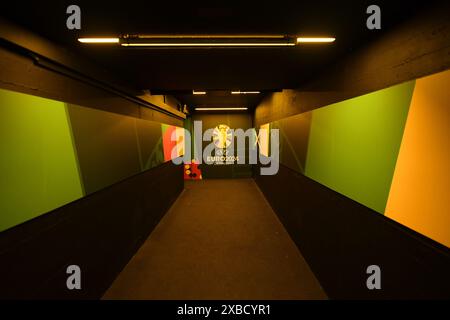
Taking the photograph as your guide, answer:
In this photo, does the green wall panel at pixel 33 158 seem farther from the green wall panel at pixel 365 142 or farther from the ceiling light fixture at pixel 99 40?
the green wall panel at pixel 365 142

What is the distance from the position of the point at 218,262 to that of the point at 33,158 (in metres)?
2.32

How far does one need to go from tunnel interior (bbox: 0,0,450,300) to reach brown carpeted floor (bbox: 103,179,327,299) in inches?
0.9

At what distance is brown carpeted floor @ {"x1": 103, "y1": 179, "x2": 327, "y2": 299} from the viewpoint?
7.84 feet

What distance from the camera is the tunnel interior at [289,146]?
4.26 ft

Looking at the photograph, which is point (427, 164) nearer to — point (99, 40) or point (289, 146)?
point (99, 40)

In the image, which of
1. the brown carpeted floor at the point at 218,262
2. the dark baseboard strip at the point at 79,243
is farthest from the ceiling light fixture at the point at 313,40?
the brown carpeted floor at the point at 218,262

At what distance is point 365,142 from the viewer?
167cm

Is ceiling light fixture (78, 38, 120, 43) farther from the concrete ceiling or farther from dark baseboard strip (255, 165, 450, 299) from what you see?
dark baseboard strip (255, 165, 450, 299)

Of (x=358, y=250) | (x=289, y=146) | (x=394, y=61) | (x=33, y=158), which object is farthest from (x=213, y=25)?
(x=289, y=146)

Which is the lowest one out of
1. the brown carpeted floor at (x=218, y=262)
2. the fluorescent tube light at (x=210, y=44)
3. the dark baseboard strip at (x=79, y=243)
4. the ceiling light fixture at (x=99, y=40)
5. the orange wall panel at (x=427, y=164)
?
the brown carpeted floor at (x=218, y=262)

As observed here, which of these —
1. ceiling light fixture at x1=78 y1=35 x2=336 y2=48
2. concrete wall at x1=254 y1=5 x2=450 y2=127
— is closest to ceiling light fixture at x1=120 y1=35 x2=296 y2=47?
ceiling light fixture at x1=78 y1=35 x2=336 y2=48

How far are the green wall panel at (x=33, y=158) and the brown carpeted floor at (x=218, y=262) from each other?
1389mm
